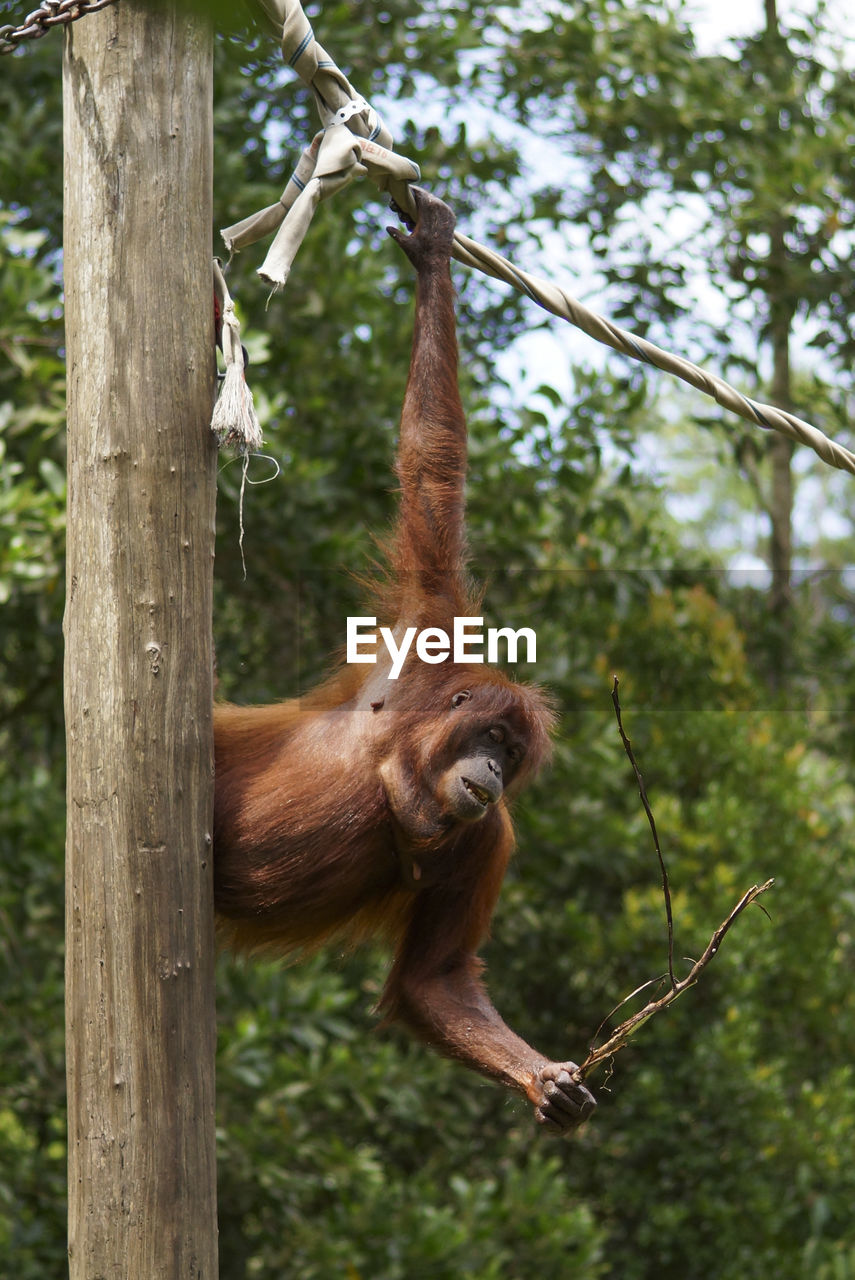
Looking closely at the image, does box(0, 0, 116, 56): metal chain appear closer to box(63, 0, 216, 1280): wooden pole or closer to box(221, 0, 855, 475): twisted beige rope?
box(63, 0, 216, 1280): wooden pole

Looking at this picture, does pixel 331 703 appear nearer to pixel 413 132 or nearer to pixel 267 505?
pixel 267 505

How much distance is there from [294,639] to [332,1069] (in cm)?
181

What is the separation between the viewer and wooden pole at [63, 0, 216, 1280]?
2.33 metres

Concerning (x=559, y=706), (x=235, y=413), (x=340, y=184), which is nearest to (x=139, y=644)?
(x=235, y=413)

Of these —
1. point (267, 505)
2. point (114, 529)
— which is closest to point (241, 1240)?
point (267, 505)

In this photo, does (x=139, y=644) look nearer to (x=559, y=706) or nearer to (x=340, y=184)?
(x=340, y=184)

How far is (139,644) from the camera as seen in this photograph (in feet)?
7.82

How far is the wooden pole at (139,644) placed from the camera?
2.33 meters

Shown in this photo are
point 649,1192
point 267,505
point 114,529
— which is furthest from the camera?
point 649,1192

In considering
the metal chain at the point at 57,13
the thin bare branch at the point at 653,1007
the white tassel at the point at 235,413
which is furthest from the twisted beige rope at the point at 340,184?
the thin bare branch at the point at 653,1007

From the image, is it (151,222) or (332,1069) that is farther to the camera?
(332,1069)

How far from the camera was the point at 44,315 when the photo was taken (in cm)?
484

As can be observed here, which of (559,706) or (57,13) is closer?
(57,13)

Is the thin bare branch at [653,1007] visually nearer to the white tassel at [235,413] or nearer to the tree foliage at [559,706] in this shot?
the white tassel at [235,413]
